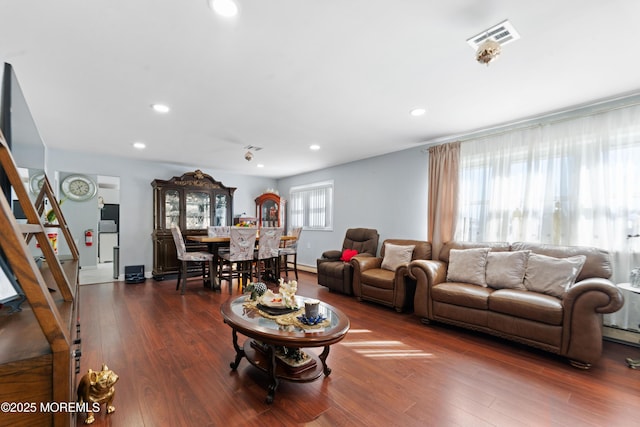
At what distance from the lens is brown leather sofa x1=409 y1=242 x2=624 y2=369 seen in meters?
2.10

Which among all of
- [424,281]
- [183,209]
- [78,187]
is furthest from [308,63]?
[78,187]

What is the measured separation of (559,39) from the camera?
1725 mm

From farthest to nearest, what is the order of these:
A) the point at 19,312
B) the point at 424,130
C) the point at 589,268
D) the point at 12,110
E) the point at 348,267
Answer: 1. the point at 348,267
2. the point at 424,130
3. the point at 589,268
4. the point at 12,110
5. the point at 19,312

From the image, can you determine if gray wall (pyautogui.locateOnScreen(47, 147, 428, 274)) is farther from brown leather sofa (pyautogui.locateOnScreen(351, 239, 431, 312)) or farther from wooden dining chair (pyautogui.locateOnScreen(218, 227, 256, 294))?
wooden dining chair (pyautogui.locateOnScreen(218, 227, 256, 294))

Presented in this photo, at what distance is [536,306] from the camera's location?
2326mm

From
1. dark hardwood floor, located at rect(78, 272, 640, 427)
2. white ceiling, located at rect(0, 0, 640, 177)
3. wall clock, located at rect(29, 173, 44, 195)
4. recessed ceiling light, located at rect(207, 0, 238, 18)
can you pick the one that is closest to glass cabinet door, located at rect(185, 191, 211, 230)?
white ceiling, located at rect(0, 0, 640, 177)

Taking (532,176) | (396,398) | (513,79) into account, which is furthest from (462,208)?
(396,398)

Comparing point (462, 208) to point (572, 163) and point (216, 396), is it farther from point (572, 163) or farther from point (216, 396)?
point (216, 396)

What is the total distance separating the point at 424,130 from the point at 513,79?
128 centimetres

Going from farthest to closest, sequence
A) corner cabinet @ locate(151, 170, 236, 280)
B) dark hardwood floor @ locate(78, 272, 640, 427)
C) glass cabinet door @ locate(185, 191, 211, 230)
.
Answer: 1. glass cabinet door @ locate(185, 191, 211, 230)
2. corner cabinet @ locate(151, 170, 236, 280)
3. dark hardwood floor @ locate(78, 272, 640, 427)

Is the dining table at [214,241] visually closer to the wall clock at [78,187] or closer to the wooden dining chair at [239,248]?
the wooden dining chair at [239,248]

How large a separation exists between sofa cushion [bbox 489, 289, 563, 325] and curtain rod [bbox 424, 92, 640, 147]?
6.22ft

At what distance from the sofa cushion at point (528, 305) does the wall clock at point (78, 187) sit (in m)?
7.60

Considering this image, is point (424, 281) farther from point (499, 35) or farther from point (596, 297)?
point (499, 35)
